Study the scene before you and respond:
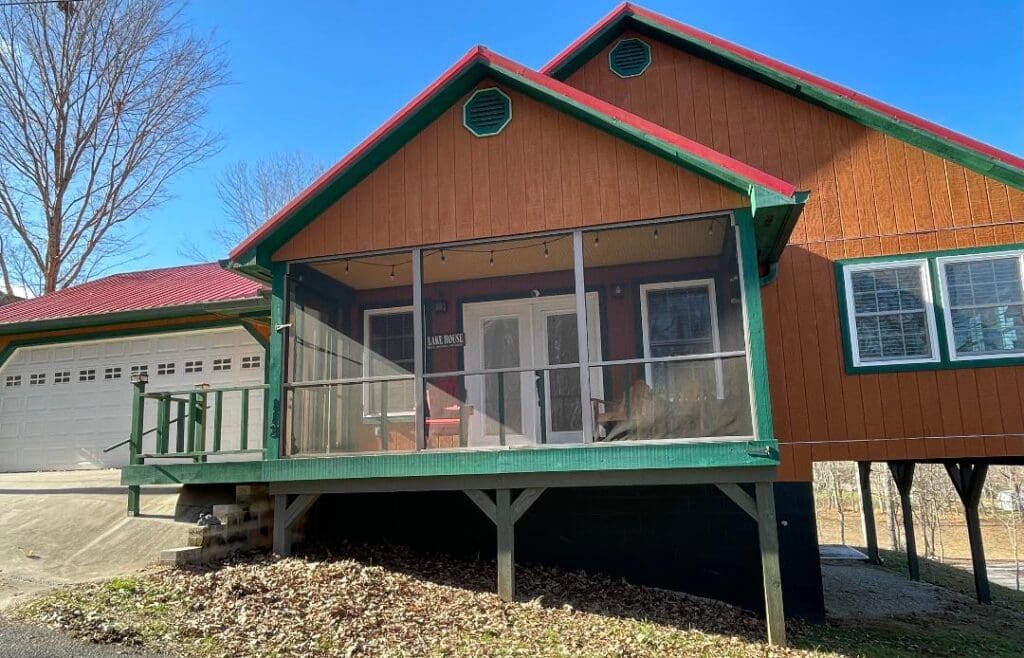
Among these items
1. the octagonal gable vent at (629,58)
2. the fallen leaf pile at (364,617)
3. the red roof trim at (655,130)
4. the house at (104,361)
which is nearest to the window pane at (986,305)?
the red roof trim at (655,130)

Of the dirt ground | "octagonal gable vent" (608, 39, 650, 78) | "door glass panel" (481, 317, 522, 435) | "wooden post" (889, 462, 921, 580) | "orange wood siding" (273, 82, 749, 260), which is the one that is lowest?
"wooden post" (889, 462, 921, 580)

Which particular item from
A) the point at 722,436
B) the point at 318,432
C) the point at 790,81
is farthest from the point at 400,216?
the point at 790,81

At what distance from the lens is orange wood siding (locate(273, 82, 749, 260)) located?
7527 mm

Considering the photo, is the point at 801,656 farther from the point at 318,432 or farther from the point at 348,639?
the point at 318,432

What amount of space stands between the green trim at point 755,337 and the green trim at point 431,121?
437 millimetres

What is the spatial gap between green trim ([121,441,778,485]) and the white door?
1612 millimetres

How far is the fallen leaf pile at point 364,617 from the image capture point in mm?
5965

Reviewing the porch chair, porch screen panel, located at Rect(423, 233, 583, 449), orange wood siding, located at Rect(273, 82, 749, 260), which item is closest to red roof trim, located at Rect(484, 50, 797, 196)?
orange wood siding, located at Rect(273, 82, 749, 260)

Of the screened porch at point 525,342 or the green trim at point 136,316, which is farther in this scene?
the green trim at point 136,316

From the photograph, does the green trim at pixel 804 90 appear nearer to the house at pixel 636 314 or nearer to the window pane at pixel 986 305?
the house at pixel 636 314

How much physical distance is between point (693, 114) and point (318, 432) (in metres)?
6.77

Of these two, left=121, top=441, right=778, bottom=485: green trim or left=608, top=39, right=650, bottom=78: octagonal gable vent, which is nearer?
left=121, top=441, right=778, bottom=485: green trim

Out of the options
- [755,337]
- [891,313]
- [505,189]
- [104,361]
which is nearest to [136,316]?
[104,361]

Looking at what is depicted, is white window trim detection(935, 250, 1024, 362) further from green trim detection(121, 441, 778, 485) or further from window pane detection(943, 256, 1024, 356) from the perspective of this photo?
green trim detection(121, 441, 778, 485)
